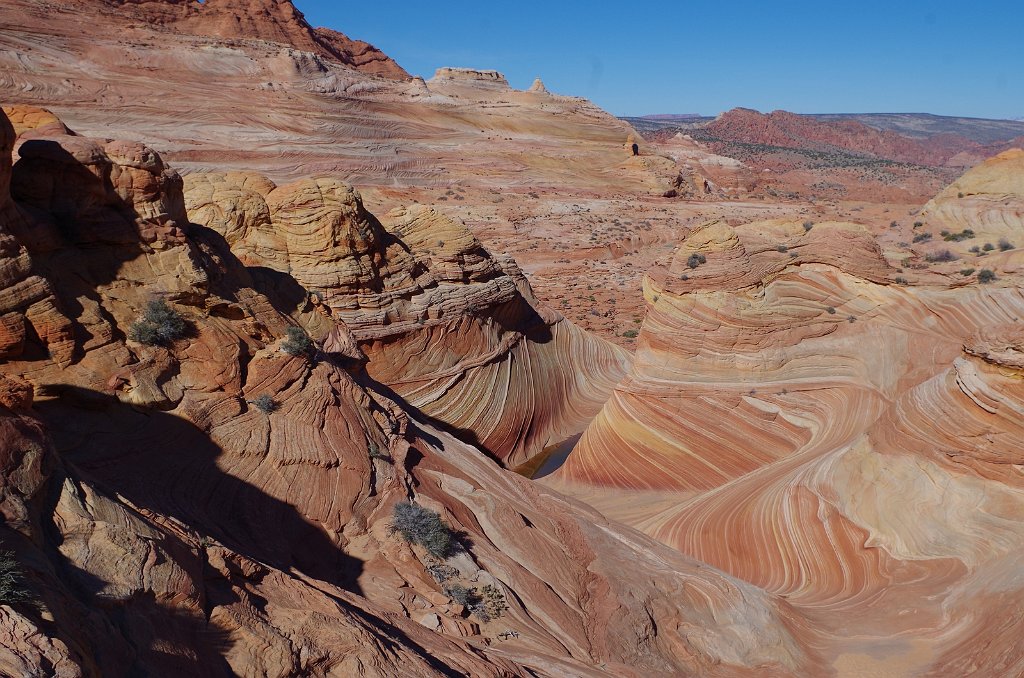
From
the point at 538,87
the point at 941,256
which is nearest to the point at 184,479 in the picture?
the point at 941,256

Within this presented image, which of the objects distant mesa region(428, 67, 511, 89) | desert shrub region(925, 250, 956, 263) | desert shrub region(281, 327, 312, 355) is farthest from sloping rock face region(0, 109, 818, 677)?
distant mesa region(428, 67, 511, 89)

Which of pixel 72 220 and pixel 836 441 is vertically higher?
pixel 72 220

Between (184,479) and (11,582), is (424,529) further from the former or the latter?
(11,582)

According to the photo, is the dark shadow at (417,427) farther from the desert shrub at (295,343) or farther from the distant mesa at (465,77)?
the distant mesa at (465,77)

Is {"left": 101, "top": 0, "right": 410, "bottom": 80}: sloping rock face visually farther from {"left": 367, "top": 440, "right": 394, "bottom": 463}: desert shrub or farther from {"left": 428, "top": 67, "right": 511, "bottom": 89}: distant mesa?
{"left": 367, "top": 440, "right": 394, "bottom": 463}: desert shrub

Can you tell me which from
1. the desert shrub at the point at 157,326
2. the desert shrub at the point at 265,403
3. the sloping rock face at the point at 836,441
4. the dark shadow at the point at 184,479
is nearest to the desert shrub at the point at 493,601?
the dark shadow at the point at 184,479

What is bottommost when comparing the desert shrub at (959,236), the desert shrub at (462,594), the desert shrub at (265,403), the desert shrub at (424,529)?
the desert shrub at (462,594)
